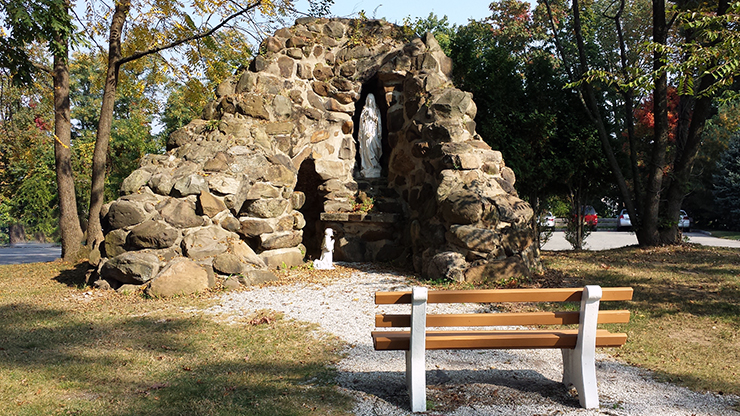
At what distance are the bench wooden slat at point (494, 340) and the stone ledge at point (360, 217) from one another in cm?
646

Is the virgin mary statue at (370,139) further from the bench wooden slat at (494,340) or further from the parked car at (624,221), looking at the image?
the parked car at (624,221)

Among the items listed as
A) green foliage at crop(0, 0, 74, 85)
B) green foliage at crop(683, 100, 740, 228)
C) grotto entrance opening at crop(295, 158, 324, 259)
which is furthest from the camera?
green foliage at crop(683, 100, 740, 228)

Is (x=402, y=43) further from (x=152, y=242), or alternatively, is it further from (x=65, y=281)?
(x=65, y=281)

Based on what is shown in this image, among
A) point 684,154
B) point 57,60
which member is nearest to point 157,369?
point 57,60

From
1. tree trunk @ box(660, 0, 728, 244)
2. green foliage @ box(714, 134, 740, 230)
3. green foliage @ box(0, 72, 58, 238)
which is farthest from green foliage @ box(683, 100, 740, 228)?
green foliage @ box(0, 72, 58, 238)

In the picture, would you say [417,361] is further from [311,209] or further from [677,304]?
[311,209]

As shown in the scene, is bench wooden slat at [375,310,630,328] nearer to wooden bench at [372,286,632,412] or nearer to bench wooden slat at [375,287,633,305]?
wooden bench at [372,286,632,412]

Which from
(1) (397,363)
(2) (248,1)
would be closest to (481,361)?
(1) (397,363)

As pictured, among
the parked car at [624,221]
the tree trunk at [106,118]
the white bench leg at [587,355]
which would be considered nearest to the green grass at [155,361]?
A: the white bench leg at [587,355]

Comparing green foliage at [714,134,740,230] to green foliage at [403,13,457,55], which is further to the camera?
green foliage at [714,134,740,230]

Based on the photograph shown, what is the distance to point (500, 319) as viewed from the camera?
3201 millimetres

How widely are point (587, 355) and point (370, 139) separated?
786cm

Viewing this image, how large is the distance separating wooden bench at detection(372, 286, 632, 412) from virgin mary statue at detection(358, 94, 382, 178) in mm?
7601

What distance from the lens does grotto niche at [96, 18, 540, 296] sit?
726 cm
